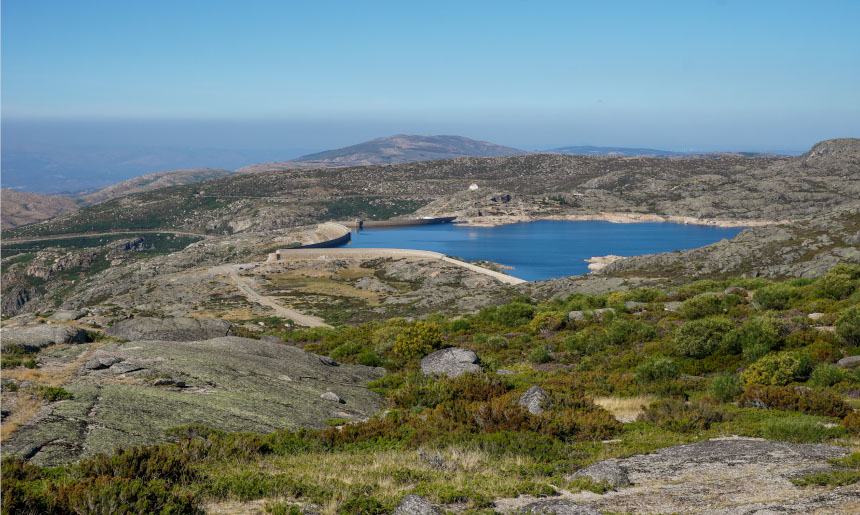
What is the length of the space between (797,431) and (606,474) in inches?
168

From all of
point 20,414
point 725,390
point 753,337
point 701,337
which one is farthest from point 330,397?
point 753,337

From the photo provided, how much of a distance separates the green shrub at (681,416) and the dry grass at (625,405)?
1.23 feet

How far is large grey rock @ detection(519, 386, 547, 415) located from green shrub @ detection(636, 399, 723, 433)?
1.98 meters

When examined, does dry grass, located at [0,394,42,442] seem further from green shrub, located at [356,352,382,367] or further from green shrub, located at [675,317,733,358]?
green shrub, located at [675,317,733,358]

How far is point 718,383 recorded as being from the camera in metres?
13.7

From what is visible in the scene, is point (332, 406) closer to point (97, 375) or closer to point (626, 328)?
point (97, 375)

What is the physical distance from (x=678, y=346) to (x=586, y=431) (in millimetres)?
9556

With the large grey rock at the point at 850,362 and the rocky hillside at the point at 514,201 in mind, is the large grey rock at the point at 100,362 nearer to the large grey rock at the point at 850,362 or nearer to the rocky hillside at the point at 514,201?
the large grey rock at the point at 850,362

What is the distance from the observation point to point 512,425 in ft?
33.9

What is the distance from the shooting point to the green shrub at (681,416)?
10891 mm

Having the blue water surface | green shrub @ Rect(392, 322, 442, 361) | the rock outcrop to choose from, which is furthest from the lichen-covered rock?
the blue water surface

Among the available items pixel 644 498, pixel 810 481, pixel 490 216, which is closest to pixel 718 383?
pixel 810 481

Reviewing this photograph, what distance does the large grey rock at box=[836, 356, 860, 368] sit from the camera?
51.0 feet

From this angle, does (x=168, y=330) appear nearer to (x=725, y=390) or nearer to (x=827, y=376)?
(x=725, y=390)
